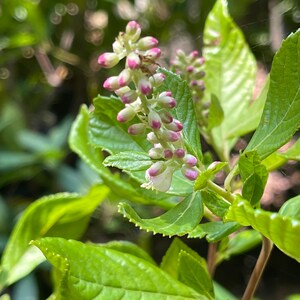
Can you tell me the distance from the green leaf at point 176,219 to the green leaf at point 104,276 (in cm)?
7

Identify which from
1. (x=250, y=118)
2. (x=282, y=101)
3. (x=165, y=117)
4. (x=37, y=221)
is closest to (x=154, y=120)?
(x=165, y=117)

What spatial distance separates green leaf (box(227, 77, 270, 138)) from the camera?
63 centimetres

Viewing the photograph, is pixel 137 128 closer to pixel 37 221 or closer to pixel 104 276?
pixel 104 276

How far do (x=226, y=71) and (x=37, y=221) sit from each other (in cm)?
32

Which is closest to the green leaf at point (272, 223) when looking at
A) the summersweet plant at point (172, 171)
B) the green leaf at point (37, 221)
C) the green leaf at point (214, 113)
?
the summersweet plant at point (172, 171)

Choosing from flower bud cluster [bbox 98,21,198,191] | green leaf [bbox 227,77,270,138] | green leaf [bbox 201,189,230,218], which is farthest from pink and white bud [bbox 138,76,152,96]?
green leaf [bbox 227,77,270,138]

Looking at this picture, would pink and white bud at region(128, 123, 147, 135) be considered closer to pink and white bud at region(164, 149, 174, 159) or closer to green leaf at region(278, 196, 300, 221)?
pink and white bud at region(164, 149, 174, 159)

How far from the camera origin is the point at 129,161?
46 cm

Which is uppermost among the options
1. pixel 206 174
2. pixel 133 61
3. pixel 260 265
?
pixel 133 61

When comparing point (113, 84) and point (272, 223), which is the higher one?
point (113, 84)

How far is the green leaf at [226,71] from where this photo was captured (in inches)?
26.7

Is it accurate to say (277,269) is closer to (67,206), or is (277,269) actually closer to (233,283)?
(233,283)

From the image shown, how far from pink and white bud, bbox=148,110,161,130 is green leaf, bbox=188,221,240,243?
10cm

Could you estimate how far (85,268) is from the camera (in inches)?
18.2
